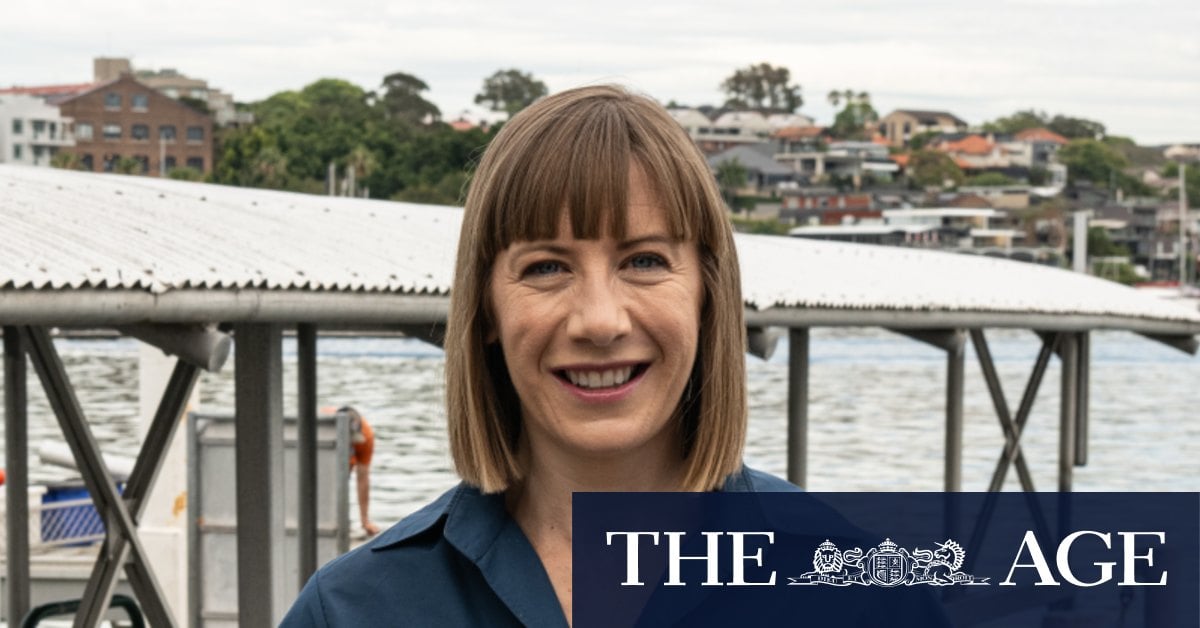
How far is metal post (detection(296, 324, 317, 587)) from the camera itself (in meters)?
10.0

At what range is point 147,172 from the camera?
129m

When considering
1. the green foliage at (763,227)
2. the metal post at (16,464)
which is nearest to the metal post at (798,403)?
the metal post at (16,464)

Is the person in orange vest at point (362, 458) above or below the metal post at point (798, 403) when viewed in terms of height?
below

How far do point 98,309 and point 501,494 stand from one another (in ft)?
13.1

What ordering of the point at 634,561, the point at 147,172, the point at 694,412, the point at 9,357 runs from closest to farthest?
the point at 634,561
the point at 694,412
the point at 9,357
the point at 147,172

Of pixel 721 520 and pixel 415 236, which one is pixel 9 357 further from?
pixel 721 520

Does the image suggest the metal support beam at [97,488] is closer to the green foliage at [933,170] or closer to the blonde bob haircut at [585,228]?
the blonde bob haircut at [585,228]

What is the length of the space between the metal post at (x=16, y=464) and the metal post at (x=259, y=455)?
6.69 ft

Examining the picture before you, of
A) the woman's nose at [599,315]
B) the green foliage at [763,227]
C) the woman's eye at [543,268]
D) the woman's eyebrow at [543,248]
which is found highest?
the woman's eyebrow at [543,248]

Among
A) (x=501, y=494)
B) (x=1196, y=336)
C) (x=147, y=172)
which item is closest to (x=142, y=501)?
(x=501, y=494)

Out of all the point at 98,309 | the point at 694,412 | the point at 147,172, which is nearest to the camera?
the point at 694,412

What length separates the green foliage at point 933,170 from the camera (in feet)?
546

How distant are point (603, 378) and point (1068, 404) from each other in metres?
15.1

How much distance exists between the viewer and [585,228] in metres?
2.02
